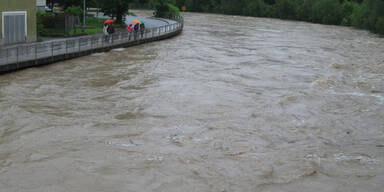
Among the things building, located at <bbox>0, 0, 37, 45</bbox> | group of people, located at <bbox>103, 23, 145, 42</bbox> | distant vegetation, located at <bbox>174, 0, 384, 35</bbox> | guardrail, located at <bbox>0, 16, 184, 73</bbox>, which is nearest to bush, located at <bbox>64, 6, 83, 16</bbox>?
group of people, located at <bbox>103, 23, 145, 42</bbox>

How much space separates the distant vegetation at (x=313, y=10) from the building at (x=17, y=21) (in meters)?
43.9

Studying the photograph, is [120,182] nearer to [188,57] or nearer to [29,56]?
[29,56]

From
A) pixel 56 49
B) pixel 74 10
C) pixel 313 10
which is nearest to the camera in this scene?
pixel 56 49

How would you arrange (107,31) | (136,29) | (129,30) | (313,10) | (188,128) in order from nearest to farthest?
(188,128)
(107,31)
(129,30)
(136,29)
(313,10)

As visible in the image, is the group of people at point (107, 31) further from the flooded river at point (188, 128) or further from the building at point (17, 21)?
the building at point (17, 21)

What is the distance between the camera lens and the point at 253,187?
1267 centimetres

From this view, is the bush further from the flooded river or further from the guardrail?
the flooded river

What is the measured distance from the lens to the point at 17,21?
1217 inches

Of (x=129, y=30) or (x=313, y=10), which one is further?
(x=313, y=10)

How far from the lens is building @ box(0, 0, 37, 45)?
97.1ft

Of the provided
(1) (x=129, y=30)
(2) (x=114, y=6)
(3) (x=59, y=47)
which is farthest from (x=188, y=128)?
(2) (x=114, y=6)

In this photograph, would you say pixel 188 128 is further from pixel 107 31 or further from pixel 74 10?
pixel 74 10

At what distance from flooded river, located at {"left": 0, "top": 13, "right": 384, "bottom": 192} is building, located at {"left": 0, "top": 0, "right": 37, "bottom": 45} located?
166 inches

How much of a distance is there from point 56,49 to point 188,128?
567 inches
